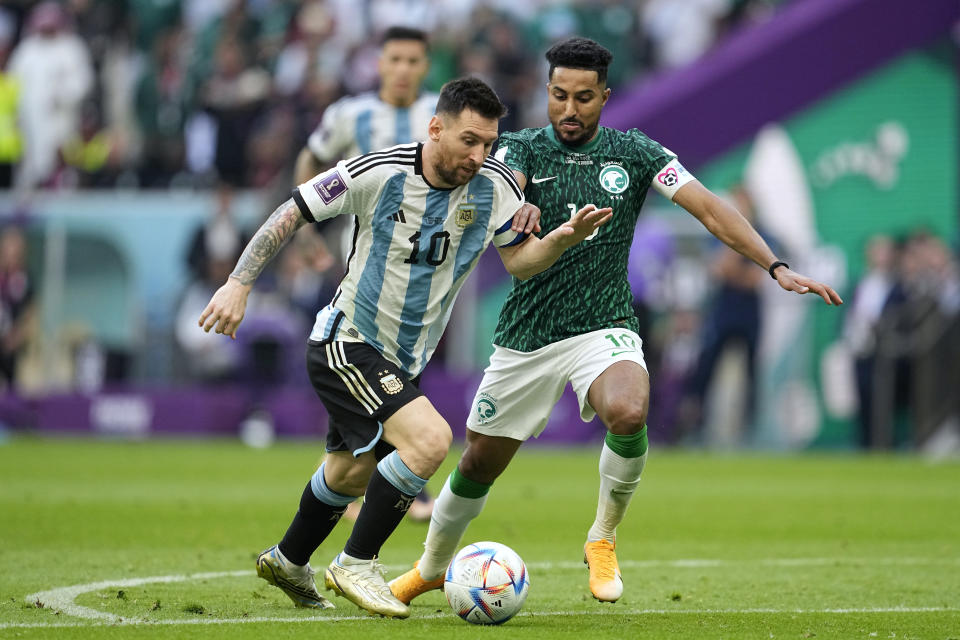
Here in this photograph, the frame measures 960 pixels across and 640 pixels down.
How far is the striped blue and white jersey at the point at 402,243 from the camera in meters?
6.32

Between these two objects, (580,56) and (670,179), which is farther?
(670,179)

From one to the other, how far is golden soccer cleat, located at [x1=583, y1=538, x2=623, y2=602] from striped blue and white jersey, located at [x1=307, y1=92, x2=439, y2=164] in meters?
3.79

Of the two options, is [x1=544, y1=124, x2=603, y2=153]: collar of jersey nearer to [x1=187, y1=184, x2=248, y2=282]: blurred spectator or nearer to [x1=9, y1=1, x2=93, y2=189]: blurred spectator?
[x1=187, y1=184, x2=248, y2=282]: blurred spectator

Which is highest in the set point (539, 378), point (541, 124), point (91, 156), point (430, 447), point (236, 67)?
point (236, 67)

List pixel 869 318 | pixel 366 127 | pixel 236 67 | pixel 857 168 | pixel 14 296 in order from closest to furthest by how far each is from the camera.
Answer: pixel 366 127 → pixel 869 318 → pixel 14 296 → pixel 857 168 → pixel 236 67

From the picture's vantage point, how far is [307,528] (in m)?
6.42

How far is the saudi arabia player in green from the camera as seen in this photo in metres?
6.68

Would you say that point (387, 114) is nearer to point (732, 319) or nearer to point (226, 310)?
point (226, 310)

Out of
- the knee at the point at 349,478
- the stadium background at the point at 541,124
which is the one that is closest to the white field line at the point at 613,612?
the knee at the point at 349,478

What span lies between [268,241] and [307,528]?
1250 millimetres

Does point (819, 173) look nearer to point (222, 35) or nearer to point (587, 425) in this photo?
point (587, 425)

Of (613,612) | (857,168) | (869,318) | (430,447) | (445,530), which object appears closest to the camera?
(430,447)

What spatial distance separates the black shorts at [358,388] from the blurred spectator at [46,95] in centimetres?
1610

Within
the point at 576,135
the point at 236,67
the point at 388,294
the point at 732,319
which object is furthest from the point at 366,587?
the point at 236,67
